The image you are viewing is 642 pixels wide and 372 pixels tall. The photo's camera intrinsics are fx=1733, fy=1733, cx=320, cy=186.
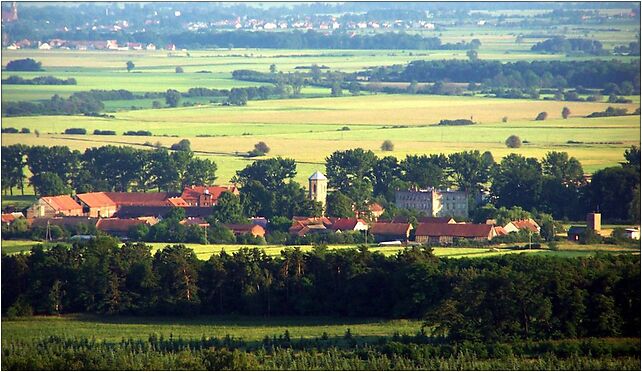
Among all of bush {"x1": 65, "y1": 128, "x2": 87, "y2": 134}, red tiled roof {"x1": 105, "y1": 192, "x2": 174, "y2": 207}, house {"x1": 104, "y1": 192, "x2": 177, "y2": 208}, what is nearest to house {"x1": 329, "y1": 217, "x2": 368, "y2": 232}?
house {"x1": 104, "y1": 192, "x2": 177, "y2": 208}

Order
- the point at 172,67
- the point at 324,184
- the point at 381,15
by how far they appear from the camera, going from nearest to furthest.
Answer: the point at 324,184
the point at 172,67
the point at 381,15

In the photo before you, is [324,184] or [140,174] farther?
[140,174]

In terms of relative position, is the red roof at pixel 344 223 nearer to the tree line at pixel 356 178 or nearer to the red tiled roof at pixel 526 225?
the tree line at pixel 356 178

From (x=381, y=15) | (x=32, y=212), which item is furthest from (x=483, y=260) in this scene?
(x=381, y=15)

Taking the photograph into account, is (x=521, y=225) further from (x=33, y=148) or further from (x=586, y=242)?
(x=33, y=148)

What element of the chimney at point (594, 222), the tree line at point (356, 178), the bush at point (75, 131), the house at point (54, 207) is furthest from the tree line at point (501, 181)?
the bush at point (75, 131)

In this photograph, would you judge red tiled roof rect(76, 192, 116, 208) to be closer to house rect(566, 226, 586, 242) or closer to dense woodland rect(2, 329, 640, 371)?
house rect(566, 226, 586, 242)

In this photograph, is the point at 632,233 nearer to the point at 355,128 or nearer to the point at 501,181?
the point at 501,181
